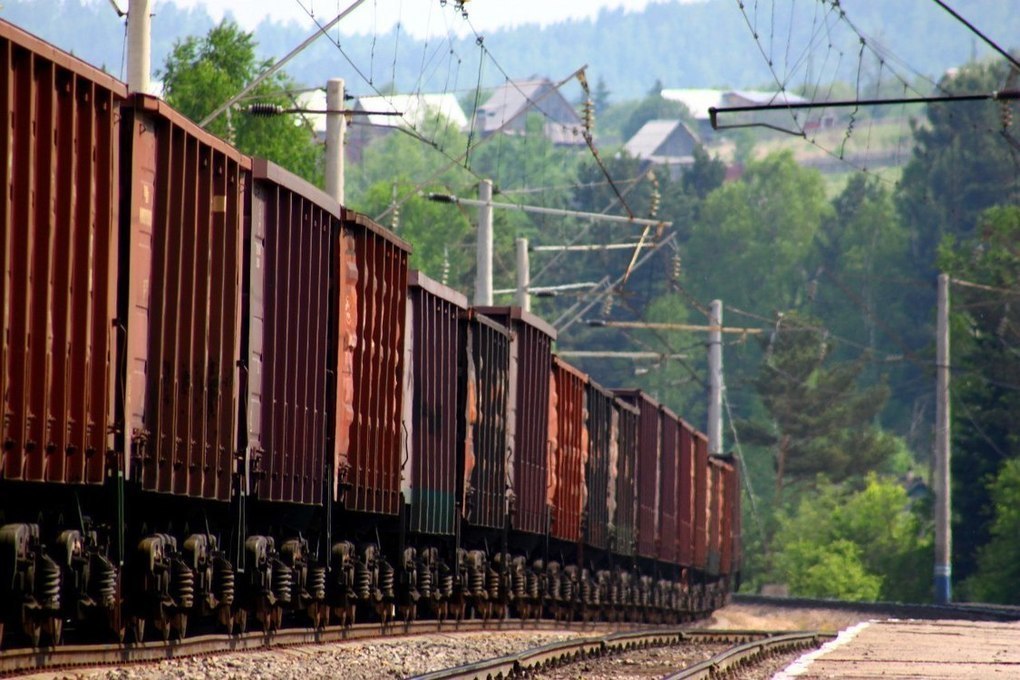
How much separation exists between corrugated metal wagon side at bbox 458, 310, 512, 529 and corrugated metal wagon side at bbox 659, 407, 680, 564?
13334 mm

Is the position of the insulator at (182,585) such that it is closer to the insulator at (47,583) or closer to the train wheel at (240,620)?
the train wheel at (240,620)

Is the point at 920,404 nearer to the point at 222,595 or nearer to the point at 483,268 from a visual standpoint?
the point at 483,268

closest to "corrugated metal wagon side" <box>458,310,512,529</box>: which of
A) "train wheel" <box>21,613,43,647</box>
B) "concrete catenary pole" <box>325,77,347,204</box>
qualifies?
"concrete catenary pole" <box>325,77,347,204</box>

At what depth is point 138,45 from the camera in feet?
56.9

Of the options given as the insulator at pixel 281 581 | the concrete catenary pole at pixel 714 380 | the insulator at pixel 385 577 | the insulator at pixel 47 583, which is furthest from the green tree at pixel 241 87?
the insulator at pixel 47 583

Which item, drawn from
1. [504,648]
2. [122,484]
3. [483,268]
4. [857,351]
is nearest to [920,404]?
[857,351]

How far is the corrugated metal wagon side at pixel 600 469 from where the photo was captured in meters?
31.1

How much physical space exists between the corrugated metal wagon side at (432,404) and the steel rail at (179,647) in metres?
1.34

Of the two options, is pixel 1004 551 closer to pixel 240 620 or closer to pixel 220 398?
pixel 240 620

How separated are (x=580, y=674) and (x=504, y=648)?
367cm

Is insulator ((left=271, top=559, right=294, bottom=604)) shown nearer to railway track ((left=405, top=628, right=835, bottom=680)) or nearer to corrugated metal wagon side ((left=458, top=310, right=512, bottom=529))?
railway track ((left=405, top=628, right=835, bottom=680))

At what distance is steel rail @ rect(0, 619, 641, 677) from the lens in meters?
11.9

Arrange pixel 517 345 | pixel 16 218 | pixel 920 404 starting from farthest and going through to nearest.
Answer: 1. pixel 920 404
2. pixel 517 345
3. pixel 16 218

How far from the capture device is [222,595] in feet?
49.9
